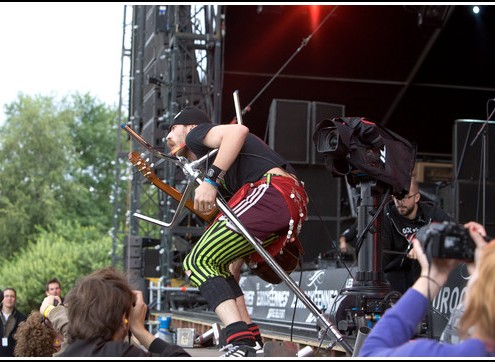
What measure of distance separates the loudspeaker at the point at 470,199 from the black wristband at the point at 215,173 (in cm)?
644

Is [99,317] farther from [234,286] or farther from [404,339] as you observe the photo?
[234,286]

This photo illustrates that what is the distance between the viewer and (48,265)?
1635 inches

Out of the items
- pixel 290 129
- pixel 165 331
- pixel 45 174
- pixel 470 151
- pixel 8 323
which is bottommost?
pixel 8 323

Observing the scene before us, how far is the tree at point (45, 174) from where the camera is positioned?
4950cm

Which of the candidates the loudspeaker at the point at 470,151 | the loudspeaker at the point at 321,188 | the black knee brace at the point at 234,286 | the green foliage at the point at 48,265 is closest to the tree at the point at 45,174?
the green foliage at the point at 48,265

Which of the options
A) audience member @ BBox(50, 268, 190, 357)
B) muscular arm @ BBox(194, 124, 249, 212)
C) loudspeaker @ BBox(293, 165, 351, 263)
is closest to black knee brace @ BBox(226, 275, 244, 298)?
muscular arm @ BBox(194, 124, 249, 212)

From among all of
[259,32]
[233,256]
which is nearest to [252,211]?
[233,256]

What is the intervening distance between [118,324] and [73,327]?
0.47 feet

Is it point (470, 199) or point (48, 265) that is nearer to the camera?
point (470, 199)

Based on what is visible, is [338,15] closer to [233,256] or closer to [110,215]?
[233,256]

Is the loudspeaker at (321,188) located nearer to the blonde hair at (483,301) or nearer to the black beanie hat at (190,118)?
the black beanie hat at (190,118)

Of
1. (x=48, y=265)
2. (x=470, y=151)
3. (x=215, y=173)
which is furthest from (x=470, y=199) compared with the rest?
(x=48, y=265)

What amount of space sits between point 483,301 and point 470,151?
8480 mm

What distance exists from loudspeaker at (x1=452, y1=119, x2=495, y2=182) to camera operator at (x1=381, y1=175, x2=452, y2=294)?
4.54 meters
